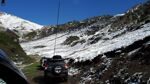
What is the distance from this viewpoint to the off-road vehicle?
2955 cm

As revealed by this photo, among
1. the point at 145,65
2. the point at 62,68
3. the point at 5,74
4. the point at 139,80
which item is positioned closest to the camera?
the point at 5,74

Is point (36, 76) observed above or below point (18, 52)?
below

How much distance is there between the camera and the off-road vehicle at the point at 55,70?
96.9ft

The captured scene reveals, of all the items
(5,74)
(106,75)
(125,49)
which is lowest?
(5,74)

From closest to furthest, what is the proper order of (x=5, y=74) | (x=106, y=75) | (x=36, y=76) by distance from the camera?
(x=5, y=74) → (x=106, y=75) → (x=36, y=76)

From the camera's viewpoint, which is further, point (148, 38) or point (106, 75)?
point (148, 38)

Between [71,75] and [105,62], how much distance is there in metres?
3.34

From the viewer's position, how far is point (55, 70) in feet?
97.9

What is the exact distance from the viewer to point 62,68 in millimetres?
30156

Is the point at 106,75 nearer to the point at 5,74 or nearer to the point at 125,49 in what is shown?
the point at 125,49

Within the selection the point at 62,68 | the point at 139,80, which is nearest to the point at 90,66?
the point at 62,68

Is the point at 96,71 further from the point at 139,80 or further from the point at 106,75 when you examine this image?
the point at 139,80

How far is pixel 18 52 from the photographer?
152 ft

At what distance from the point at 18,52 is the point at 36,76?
14.3 meters
